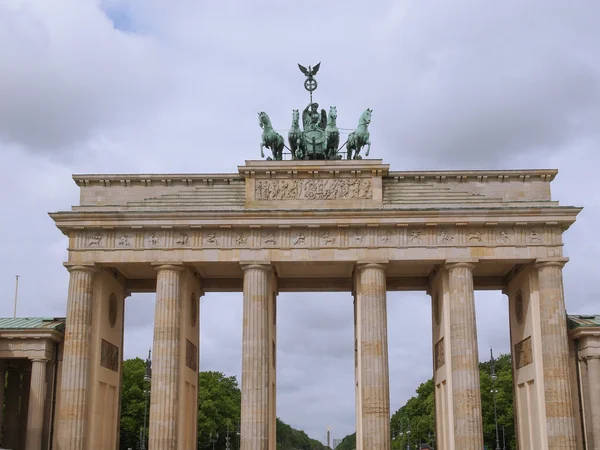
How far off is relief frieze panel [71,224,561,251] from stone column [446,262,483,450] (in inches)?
69.3

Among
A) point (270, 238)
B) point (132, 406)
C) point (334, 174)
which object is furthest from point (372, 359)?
point (132, 406)

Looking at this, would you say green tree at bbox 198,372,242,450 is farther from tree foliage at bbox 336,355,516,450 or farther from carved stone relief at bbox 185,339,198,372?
carved stone relief at bbox 185,339,198,372

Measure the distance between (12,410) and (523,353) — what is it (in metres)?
29.9

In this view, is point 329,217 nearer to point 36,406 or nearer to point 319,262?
point 319,262

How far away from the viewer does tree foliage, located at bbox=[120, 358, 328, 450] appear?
8938cm

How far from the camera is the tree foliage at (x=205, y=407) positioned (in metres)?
89.4

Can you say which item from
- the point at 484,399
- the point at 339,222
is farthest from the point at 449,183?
the point at 484,399

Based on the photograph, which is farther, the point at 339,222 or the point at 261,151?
the point at 261,151

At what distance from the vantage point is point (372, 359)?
4203 centimetres

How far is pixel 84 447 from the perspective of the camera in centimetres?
4153

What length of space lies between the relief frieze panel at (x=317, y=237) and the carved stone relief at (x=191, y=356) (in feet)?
20.0

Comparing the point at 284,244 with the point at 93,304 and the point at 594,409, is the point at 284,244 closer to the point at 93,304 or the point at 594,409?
the point at 93,304

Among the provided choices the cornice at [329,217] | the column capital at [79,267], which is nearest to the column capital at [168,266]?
the cornice at [329,217]

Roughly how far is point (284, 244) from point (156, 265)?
697 centimetres
